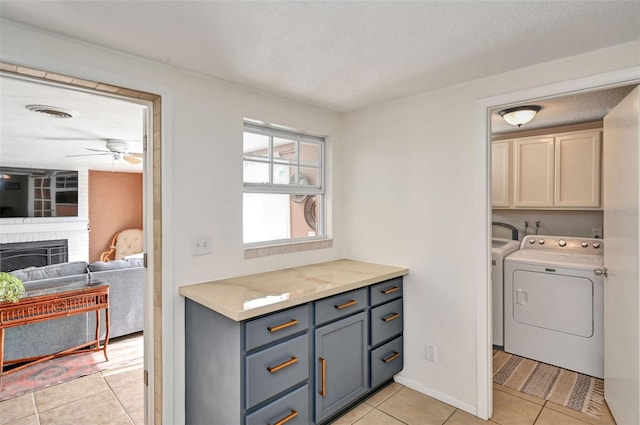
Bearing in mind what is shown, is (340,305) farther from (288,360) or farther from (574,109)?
(574,109)

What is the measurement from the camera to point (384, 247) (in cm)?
273

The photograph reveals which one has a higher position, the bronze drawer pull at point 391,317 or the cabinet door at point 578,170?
the cabinet door at point 578,170

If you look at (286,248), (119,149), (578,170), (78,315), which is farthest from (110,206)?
(578,170)

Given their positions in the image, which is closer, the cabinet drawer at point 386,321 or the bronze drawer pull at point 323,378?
the bronze drawer pull at point 323,378

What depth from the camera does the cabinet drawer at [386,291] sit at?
237 cm

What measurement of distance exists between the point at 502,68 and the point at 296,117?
1.44 metres

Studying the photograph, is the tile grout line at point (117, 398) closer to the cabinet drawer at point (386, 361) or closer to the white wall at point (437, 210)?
the cabinet drawer at point (386, 361)

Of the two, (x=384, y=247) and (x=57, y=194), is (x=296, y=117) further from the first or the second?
(x=57, y=194)

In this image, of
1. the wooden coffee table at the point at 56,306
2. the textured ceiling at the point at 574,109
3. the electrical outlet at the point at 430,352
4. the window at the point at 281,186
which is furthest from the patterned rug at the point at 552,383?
the wooden coffee table at the point at 56,306

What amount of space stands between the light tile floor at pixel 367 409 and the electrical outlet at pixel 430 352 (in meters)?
0.27

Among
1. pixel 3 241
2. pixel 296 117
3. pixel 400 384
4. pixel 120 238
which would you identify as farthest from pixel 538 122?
pixel 3 241

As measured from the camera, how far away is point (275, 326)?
1.76 meters

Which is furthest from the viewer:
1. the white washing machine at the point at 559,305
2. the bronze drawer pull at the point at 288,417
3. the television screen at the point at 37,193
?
the television screen at the point at 37,193

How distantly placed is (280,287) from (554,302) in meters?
2.40
